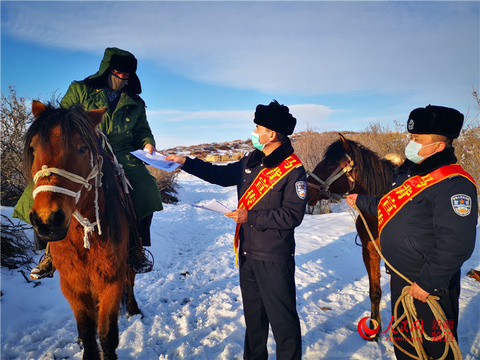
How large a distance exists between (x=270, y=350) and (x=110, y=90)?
11.6 ft

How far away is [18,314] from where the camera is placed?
3.51 metres

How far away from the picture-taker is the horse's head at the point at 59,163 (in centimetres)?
169

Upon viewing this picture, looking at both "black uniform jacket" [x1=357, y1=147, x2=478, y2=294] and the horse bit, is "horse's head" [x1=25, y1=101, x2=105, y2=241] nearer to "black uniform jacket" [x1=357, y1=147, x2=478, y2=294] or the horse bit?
"black uniform jacket" [x1=357, y1=147, x2=478, y2=294]

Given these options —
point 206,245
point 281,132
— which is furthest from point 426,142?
point 206,245

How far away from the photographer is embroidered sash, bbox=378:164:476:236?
1.91 m

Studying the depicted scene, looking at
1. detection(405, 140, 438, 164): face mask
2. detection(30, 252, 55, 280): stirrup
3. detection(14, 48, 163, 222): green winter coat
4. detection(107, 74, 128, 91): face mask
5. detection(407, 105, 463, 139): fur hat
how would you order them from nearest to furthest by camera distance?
detection(407, 105, 463, 139): fur hat < detection(405, 140, 438, 164): face mask < detection(30, 252, 55, 280): stirrup < detection(14, 48, 163, 222): green winter coat < detection(107, 74, 128, 91): face mask

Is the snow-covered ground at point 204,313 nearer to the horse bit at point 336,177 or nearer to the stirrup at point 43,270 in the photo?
the stirrup at point 43,270

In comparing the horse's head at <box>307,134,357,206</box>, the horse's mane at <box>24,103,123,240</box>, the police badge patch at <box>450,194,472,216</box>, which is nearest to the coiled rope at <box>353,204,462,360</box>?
the police badge patch at <box>450,194,472,216</box>

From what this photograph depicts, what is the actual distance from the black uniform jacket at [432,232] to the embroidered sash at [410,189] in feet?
0.10

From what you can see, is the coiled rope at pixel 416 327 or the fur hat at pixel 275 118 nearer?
the coiled rope at pixel 416 327

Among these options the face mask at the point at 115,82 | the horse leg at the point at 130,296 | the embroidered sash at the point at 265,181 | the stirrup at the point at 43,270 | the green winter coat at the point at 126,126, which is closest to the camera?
the embroidered sash at the point at 265,181

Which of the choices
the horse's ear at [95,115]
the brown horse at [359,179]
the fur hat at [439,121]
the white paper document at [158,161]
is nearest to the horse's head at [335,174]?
the brown horse at [359,179]

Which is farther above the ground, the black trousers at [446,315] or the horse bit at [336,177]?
the horse bit at [336,177]

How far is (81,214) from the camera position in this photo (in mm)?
2180
